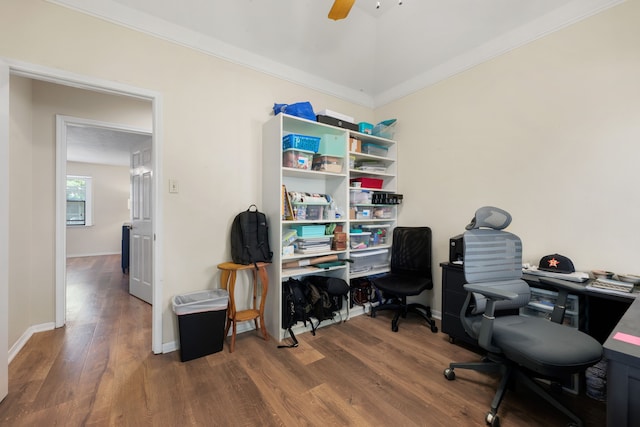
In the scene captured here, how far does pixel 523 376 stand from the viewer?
1.58 metres

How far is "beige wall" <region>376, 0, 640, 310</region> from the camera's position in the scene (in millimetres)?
1831

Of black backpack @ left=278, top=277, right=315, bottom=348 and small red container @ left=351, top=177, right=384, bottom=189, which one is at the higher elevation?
small red container @ left=351, top=177, right=384, bottom=189

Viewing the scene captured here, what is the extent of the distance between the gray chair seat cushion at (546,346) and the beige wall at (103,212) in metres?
8.82

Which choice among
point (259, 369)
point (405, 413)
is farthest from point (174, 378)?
point (405, 413)

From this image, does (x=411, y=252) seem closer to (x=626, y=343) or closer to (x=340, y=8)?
(x=626, y=343)

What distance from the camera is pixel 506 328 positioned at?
155 cm

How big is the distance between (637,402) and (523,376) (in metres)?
0.96

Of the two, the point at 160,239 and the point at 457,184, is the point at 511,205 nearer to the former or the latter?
the point at 457,184

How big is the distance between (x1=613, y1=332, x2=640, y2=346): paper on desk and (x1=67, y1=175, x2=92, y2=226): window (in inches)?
368

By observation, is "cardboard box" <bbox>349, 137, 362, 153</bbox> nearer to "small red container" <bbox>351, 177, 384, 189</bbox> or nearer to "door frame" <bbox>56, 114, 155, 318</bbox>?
"small red container" <bbox>351, 177, 384, 189</bbox>

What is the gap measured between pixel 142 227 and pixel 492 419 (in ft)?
12.9

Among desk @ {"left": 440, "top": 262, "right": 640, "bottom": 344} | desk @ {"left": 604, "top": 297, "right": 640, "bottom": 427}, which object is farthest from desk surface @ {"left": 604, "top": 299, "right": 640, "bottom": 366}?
desk @ {"left": 440, "top": 262, "right": 640, "bottom": 344}

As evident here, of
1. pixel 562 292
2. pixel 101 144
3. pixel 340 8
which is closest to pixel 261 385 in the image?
pixel 562 292

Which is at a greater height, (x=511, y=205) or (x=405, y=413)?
(x=511, y=205)
